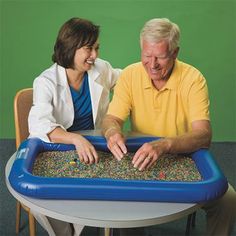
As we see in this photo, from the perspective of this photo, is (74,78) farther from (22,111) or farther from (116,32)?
(116,32)

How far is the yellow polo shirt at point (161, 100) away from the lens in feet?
6.26

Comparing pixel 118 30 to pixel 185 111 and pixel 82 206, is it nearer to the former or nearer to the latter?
pixel 185 111

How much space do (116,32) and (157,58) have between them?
5.63 feet

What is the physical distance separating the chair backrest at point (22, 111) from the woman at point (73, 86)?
92mm

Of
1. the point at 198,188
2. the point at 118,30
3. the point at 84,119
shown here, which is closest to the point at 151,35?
the point at 84,119

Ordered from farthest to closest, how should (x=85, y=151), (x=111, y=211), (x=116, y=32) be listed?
(x=116, y=32)
(x=85, y=151)
(x=111, y=211)

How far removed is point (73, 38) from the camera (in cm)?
204

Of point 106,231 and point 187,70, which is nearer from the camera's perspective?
point 106,231

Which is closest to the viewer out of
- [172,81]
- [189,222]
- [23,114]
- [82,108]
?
[172,81]

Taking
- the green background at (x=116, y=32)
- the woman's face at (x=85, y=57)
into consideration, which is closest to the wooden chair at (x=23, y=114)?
the woman's face at (x=85, y=57)

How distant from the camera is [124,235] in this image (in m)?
1.86

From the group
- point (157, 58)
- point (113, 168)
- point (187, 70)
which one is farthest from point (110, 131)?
point (187, 70)

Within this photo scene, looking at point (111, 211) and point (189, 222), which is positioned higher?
point (111, 211)

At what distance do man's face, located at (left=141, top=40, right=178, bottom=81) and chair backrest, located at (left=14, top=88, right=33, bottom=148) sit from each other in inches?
25.2
